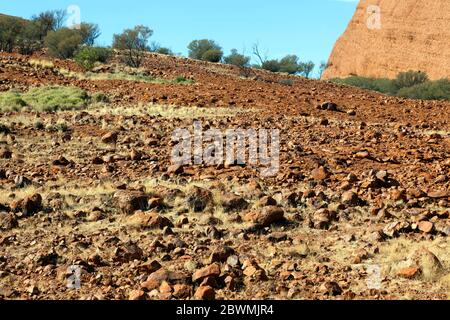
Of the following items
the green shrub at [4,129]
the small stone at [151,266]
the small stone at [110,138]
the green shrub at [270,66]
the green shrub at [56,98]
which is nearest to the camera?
the small stone at [151,266]

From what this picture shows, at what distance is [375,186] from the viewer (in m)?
8.57

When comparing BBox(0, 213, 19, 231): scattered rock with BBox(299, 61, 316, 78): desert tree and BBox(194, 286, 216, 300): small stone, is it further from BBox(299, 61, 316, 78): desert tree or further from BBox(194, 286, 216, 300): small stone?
BBox(299, 61, 316, 78): desert tree

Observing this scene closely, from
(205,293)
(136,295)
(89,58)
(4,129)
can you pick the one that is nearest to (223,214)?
(205,293)

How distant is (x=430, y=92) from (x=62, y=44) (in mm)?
18430

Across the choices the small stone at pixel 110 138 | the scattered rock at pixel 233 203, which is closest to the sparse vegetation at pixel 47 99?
the small stone at pixel 110 138

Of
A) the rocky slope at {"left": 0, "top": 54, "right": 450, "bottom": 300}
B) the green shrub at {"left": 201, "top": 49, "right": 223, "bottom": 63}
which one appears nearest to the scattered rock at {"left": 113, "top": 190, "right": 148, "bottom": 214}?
the rocky slope at {"left": 0, "top": 54, "right": 450, "bottom": 300}

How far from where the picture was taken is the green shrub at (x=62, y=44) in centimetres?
3300

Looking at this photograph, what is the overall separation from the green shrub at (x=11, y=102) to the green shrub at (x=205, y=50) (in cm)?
2621

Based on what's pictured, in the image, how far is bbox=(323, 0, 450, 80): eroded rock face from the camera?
48438mm

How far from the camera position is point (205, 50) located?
151ft

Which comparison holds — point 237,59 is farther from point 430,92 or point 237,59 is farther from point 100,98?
point 100,98

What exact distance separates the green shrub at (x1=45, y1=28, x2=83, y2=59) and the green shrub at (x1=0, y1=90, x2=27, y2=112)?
51.5ft

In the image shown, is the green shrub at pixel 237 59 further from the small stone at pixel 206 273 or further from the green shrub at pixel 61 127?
the small stone at pixel 206 273
